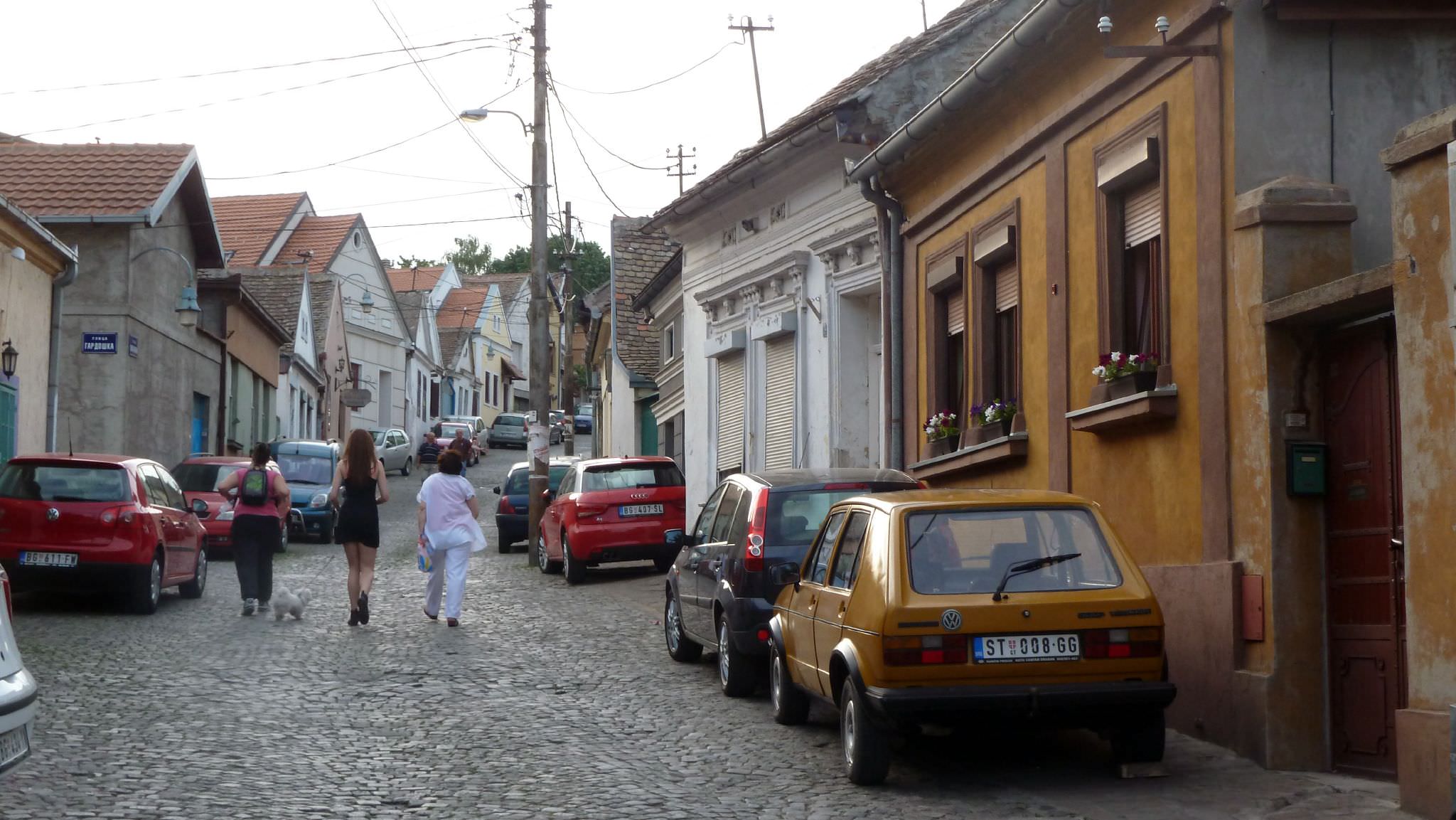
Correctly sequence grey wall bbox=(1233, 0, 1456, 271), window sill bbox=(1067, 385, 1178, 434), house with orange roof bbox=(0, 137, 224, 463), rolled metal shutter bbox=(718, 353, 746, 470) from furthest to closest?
1. house with orange roof bbox=(0, 137, 224, 463)
2. rolled metal shutter bbox=(718, 353, 746, 470)
3. window sill bbox=(1067, 385, 1178, 434)
4. grey wall bbox=(1233, 0, 1456, 271)

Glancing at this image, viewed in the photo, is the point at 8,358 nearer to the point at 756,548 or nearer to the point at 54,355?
the point at 54,355

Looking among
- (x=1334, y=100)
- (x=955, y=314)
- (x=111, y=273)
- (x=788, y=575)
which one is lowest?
(x=788, y=575)

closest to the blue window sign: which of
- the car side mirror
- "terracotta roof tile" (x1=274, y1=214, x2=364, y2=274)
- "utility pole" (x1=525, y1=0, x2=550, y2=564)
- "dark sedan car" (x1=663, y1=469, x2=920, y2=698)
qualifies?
"utility pole" (x1=525, y1=0, x2=550, y2=564)

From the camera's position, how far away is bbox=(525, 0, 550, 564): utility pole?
24.9 m

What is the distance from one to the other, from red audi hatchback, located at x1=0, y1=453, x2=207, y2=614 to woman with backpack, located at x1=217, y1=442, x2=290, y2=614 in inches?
32.2

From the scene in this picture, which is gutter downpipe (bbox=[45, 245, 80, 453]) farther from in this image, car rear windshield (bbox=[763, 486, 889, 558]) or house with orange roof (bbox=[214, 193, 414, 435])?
house with orange roof (bbox=[214, 193, 414, 435])

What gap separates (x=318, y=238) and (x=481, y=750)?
51.8 meters

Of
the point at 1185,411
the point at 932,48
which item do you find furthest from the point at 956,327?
the point at 1185,411

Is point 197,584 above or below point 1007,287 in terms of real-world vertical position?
below

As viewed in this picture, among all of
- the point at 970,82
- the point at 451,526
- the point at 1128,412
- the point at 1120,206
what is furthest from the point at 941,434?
the point at 1128,412

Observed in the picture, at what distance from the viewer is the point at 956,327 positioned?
15484 millimetres

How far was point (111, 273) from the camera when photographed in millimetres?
27844

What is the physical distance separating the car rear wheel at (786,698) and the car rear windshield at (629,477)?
10913 millimetres

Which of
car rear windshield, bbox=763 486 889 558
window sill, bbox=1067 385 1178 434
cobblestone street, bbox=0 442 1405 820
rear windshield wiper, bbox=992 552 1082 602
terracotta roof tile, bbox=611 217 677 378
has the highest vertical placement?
terracotta roof tile, bbox=611 217 677 378
